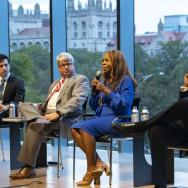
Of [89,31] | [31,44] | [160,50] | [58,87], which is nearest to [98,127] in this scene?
[58,87]

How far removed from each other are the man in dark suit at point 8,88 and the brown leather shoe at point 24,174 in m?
0.87

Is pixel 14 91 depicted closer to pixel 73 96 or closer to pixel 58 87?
pixel 58 87

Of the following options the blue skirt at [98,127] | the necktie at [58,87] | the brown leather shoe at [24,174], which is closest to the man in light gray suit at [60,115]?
the brown leather shoe at [24,174]

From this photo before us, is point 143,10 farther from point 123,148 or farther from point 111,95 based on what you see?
point 111,95

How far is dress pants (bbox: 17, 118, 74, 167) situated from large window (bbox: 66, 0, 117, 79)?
211 centimetres

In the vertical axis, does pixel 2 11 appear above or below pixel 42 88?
above

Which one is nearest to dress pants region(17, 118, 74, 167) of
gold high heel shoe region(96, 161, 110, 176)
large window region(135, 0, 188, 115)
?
gold high heel shoe region(96, 161, 110, 176)

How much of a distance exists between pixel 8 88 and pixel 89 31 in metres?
1.89

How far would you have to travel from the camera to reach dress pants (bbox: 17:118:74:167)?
18.8 ft

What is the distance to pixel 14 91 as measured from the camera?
21.4ft

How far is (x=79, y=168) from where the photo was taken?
20.8 feet

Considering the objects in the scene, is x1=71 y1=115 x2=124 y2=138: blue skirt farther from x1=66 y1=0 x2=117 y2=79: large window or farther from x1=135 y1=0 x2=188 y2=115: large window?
x1=66 y1=0 x2=117 y2=79: large window

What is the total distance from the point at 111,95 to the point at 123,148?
2431 millimetres

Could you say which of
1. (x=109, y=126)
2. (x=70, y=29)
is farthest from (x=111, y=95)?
(x=70, y=29)
